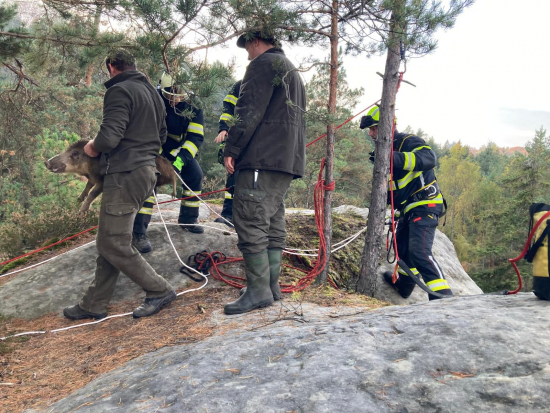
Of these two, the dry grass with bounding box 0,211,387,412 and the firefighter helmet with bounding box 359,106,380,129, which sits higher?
the firefighter helmet with bounding box 359,106,380,129

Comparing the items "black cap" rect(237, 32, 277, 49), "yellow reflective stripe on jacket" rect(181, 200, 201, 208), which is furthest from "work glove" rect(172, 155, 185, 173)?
"black cap" rect(237, 32, 277, 49)

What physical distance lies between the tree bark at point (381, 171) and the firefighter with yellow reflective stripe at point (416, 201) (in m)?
0.14

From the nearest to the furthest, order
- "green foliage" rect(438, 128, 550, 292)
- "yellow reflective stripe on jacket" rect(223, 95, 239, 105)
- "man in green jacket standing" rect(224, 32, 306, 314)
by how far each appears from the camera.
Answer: "man in green jacket standing" rect(224, 32, 306, 314) < "yellow reflective stripe on jacket" rect(223, 95, 239, 105) < "green foliage" rect(438, 128, 550, 292)

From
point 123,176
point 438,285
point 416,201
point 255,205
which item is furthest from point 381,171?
point 123,176

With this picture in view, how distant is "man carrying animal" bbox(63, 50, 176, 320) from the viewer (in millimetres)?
3555

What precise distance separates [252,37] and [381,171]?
2388 mm

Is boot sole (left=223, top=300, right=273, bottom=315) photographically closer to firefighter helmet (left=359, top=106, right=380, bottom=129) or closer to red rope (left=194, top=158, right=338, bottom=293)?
red rope (left=194, top=158, right=338, bottom=293)

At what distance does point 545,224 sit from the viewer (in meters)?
2.58

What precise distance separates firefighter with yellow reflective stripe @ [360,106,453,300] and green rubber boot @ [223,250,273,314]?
7.11 feet

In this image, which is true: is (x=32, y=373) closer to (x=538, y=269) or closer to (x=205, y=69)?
(x=205, y=69)

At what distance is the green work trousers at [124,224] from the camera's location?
3.57m

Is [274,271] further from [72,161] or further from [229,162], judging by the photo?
[72,161]

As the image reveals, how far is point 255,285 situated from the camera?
135 inches

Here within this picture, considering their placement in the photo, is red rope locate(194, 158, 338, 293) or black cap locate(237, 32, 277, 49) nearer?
black cap locate(237, 32, 277, 49)
